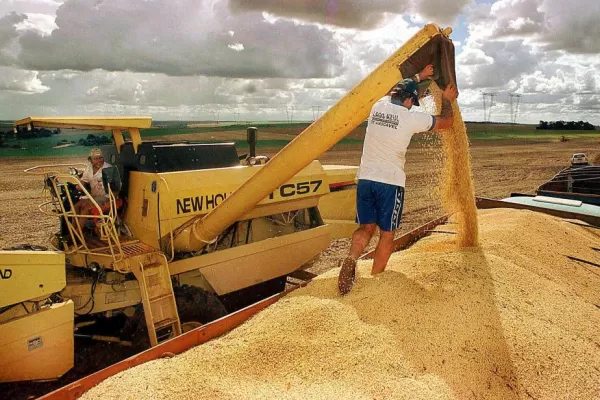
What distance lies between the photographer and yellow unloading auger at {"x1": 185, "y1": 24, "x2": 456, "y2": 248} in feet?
11.8

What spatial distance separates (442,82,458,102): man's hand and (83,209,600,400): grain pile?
1.32 m

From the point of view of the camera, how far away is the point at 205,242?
4.51 meters

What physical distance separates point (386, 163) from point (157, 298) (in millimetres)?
2232

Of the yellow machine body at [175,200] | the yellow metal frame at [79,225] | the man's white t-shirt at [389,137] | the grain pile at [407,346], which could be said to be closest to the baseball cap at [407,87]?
the man's white t-shirt at [389,137]

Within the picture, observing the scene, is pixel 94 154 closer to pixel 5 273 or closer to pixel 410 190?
pixel 5 273

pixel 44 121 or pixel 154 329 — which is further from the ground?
pixel 44 121

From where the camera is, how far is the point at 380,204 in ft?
13.4

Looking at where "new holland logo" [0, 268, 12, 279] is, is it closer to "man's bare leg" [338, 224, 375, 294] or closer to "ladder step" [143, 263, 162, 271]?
"ladder step" [143, 263, 162, 271]

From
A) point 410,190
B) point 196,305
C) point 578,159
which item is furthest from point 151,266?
point 578,159

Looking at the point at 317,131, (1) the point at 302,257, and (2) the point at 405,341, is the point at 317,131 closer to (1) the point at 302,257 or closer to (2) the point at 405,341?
(2) the point at 405,341

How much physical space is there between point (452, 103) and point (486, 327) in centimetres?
185

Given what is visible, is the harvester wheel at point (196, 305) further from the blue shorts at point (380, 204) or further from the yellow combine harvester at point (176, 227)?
the blue shorts at point (380, 204)

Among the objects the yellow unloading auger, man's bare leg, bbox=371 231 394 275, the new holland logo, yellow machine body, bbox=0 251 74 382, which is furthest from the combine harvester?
man's bare leg, bbox=371 231 394 275

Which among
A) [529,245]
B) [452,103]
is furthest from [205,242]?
[529,245]
